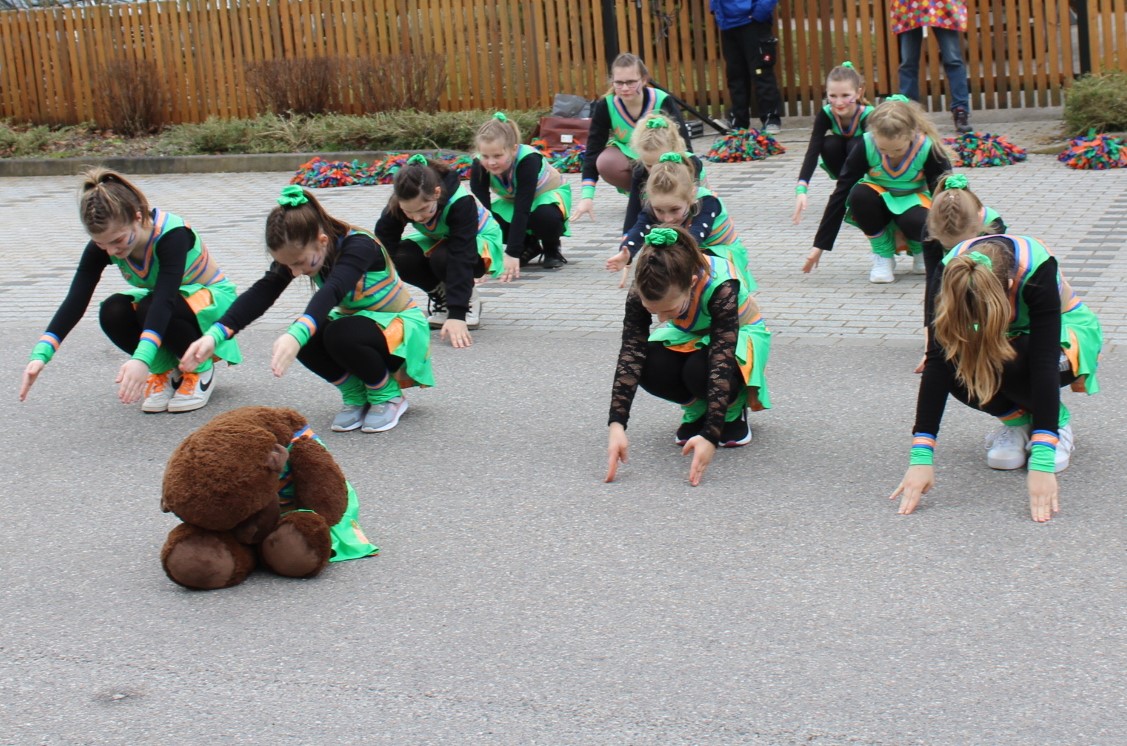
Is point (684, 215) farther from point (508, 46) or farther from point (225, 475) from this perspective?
point (508, 46)

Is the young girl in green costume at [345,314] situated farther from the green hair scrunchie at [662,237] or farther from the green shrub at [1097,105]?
the green shrub at [1097,105]

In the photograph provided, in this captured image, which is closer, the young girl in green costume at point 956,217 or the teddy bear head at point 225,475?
the teddy bear head at point 225,475

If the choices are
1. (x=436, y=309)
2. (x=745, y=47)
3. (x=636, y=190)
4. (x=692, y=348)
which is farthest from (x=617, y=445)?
(x=745, y=47)

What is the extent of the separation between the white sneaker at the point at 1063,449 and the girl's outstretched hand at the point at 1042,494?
294 millimetres

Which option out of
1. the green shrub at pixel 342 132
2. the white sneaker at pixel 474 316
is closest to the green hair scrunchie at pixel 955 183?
the white sneaker at pixel 474 316

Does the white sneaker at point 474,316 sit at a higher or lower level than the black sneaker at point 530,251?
lower

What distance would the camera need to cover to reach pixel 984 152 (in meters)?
10.8

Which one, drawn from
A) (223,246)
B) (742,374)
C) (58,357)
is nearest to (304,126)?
(223,246)

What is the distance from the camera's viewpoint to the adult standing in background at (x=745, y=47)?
12664mm

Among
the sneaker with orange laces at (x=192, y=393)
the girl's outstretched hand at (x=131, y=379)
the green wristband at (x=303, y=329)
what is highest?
the green wristband at (x=303, y=329)

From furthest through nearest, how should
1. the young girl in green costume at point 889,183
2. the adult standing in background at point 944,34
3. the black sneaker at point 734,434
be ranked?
the adult standing in background at point 944,34
the young girl in green costume at point 889,183
the black sneaker at point 734,434

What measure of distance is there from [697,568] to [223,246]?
22.0 feet

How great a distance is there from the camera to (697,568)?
392 cm

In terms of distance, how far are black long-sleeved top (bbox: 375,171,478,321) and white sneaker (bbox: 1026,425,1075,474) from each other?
274 cm
